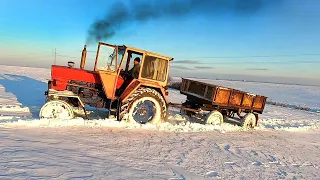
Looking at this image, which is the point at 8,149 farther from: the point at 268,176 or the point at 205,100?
the point at 205,100

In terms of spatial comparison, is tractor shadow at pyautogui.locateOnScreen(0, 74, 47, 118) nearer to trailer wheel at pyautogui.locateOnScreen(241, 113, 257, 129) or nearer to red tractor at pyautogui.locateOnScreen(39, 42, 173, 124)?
red tractor at pyautogui.locateOnScreen(39, 42, 173, 124)

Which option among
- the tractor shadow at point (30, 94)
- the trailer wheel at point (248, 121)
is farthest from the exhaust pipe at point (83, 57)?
the trailer wheel at point (248, 121)

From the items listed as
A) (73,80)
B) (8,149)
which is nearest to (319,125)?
(73,80)

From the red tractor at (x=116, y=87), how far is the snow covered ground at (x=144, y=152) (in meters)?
0.60

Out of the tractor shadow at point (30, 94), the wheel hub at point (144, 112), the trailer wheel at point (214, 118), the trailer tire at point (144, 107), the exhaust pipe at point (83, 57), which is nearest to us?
the trailer tire at point (144, 107)

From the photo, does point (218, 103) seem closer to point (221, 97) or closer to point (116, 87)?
point (221, 97)

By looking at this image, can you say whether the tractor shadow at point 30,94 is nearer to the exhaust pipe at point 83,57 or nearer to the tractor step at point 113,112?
the exhaust pipe at point 83,57

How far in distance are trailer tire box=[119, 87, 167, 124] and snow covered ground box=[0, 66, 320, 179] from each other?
0.35 metres

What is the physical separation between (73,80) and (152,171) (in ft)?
16.2

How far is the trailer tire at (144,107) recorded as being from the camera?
8602mm

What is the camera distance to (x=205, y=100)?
1029cm

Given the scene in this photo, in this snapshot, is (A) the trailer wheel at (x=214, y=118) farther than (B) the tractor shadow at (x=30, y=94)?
No

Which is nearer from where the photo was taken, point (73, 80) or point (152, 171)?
point (152, 171)

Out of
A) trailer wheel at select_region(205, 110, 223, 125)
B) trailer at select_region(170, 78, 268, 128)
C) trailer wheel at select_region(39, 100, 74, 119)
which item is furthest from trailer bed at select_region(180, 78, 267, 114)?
trailer wheel at select_region(39, 100, 74, 119)
